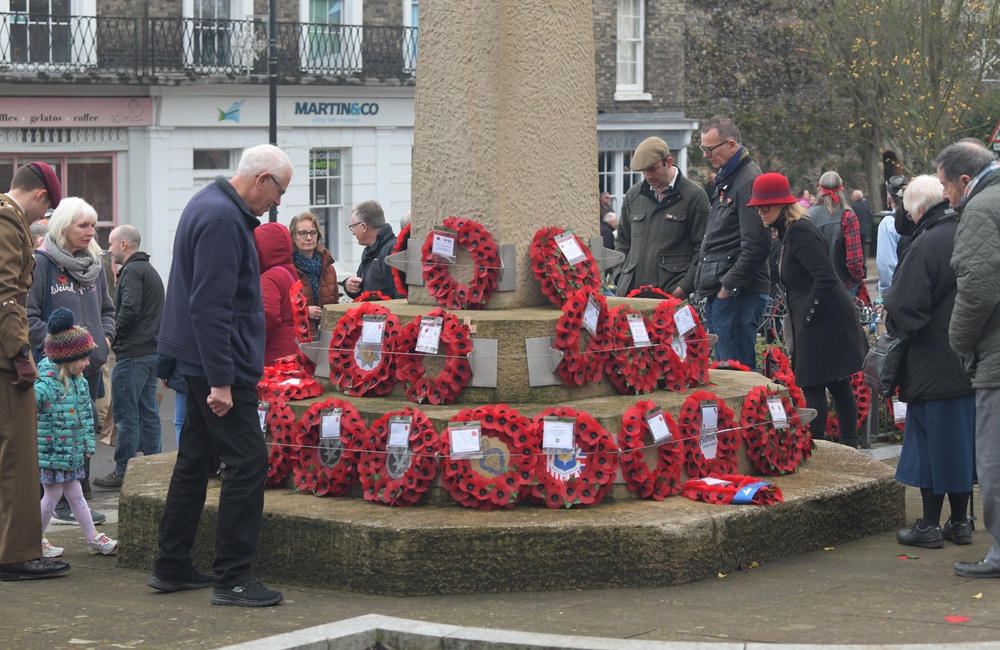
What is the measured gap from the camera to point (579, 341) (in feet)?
26.2

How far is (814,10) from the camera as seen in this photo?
39.8 m

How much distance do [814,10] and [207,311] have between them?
115 feet

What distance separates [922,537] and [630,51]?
29897 millimetres

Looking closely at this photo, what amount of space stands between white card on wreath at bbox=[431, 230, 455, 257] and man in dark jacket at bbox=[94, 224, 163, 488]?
364 cm

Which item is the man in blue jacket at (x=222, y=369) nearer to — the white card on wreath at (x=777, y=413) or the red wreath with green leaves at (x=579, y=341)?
the red wreath with green leaves at (x=579, y=341)

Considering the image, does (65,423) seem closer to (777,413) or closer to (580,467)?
(580,467)

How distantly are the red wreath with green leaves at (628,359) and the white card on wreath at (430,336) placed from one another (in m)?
0.90

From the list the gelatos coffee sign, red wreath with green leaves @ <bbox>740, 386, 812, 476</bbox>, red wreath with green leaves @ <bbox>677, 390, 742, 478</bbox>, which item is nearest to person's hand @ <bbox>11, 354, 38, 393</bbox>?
red wreath with green leaves @ <bbox>677, 390, 742, 478</bbox>

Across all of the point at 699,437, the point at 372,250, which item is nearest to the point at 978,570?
the point at 699,437

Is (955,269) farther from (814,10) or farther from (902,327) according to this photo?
(814,10)

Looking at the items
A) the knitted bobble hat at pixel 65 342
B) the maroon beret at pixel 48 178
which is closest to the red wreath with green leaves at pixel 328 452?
the knitted bobble hat at pixel 65 342

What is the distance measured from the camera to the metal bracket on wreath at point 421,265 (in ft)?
27.1

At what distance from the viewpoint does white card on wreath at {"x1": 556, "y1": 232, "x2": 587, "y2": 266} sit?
835 centimetres

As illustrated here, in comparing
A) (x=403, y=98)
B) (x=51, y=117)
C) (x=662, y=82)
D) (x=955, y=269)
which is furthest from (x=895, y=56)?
(x=955, y=269)
